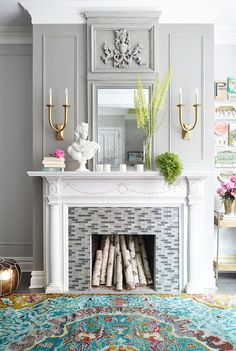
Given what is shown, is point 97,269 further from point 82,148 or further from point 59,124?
point 59,124

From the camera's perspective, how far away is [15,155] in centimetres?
375

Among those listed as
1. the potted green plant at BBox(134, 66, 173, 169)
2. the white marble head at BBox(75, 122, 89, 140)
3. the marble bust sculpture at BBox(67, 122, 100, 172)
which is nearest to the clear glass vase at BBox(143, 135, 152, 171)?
the potted green plant at BBox(134, 66, 173, 169)

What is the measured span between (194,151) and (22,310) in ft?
7.08

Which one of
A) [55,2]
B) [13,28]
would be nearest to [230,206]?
[55,2]

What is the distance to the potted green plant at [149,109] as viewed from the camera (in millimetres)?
3107

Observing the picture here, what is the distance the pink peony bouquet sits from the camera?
340 centimetres

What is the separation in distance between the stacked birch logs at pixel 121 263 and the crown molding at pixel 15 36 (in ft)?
7.89

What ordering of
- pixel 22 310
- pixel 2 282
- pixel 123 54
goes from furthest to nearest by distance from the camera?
pixel 123 54 → pixel 2 282 → pixel 22 310

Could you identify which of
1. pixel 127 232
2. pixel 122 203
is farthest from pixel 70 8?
pixel 127 232

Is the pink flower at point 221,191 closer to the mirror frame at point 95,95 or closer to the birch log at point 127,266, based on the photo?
the mirror frame at point 95,95

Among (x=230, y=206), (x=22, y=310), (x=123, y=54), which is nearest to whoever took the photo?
(x=22, y=310)

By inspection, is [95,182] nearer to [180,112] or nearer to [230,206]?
[180,112]

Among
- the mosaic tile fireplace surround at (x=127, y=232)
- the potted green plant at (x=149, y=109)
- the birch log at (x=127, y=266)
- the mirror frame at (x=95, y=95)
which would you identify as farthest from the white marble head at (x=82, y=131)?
the birch log at (x=127, y=266)

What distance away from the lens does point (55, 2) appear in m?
3.12
